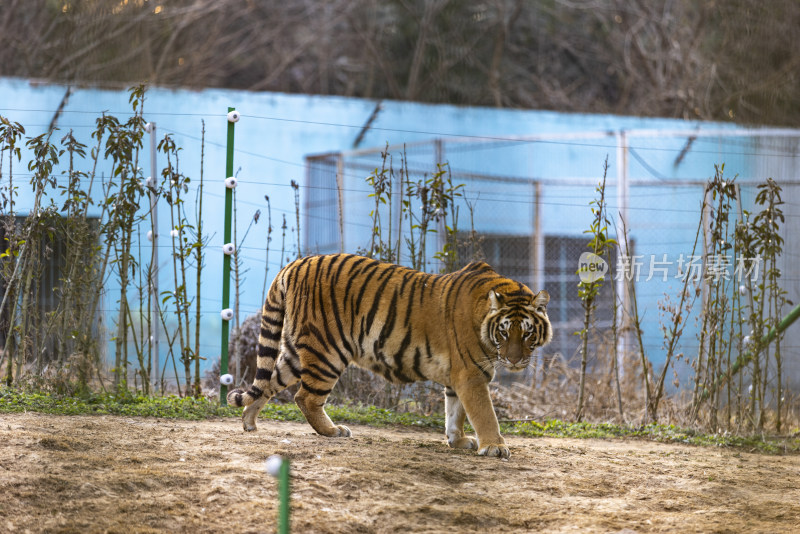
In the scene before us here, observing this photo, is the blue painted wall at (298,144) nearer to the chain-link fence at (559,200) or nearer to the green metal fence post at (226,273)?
the chain-link fence at (559,200)

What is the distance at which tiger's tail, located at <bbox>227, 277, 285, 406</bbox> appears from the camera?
4547 mm

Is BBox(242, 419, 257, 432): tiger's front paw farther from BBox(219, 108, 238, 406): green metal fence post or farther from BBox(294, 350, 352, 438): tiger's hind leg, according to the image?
BBox(219, 108, 238, 406): green metal fence post

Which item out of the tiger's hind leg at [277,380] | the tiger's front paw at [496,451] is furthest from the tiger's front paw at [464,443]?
the tiger's hind leg at [277,380]

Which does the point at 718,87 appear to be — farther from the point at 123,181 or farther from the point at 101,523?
the point at 101,523

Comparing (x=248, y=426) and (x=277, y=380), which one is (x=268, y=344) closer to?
(x=277, y=380)

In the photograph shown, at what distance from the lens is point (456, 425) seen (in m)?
4.52

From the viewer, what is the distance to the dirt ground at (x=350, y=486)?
2951 mm

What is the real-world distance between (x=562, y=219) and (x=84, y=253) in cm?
567

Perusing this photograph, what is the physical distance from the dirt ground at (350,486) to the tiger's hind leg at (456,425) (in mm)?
122

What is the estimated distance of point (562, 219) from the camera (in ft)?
31.4

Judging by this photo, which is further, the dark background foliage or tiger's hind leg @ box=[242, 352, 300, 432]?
the dark background foliage

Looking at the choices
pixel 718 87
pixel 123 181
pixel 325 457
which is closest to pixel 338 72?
pixel 718 87

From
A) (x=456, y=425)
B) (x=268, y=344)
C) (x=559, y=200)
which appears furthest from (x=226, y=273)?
(x=559, y=200)

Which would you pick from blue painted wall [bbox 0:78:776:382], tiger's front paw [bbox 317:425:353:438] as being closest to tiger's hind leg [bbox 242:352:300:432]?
tiger's front paw [bbox 317:425:353:438]
